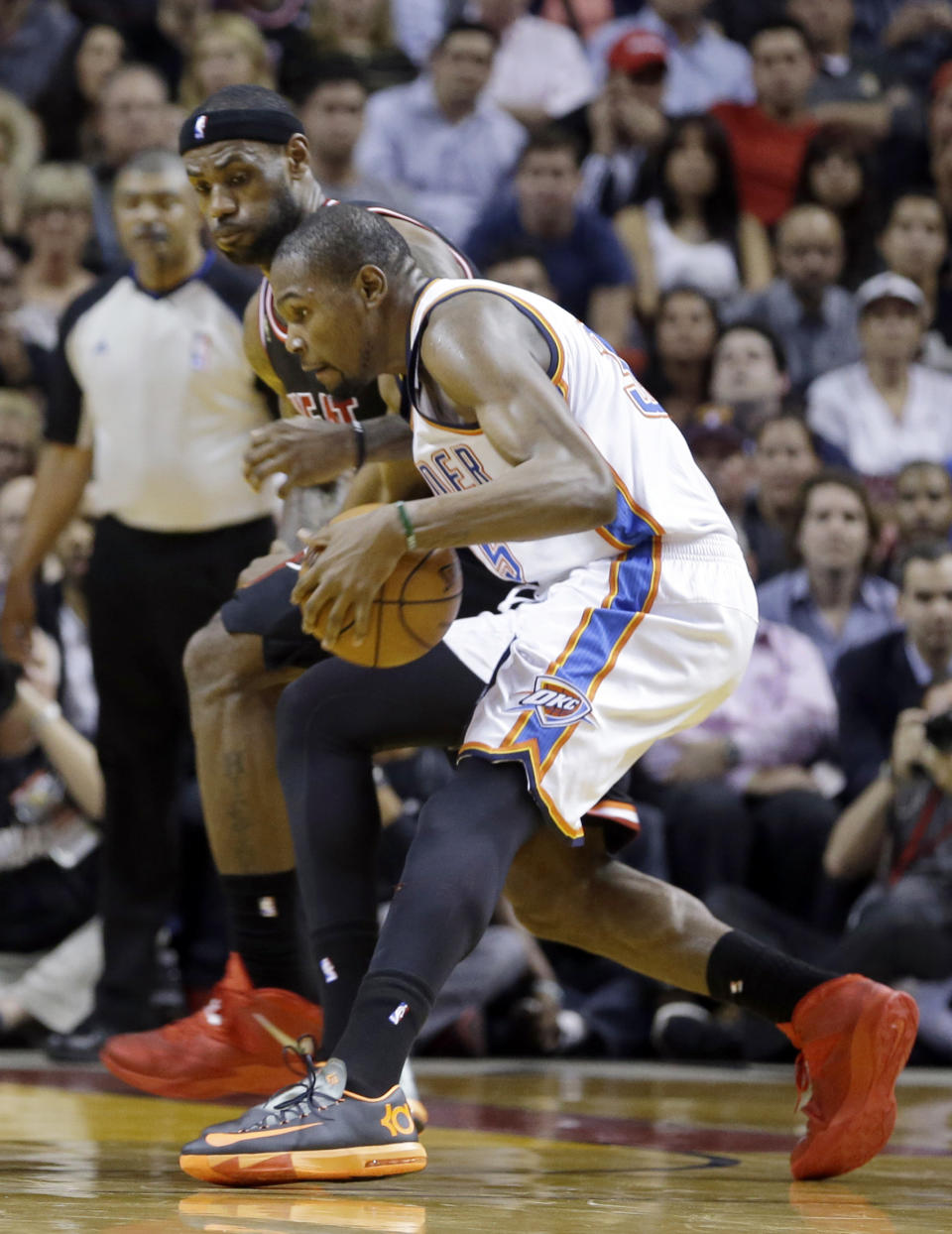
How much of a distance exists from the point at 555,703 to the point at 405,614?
29 centimetres

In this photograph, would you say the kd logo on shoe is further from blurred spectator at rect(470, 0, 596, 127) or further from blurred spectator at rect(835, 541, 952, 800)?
blurred spectator at rect(470, 0, 596, 127)

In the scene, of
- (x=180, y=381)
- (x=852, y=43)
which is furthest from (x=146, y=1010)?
(x=852, y=43)

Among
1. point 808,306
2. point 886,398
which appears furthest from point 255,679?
point 808,306

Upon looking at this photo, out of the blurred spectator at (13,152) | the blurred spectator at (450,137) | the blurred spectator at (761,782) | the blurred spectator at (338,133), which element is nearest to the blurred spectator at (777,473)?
the blurred spectator at (761,782)

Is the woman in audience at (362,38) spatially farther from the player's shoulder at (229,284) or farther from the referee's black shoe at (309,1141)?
the referee's black shoe at (309,1141)

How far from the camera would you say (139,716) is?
5633 millimetres

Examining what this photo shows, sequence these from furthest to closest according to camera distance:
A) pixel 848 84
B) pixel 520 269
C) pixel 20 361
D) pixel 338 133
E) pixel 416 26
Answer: pixel 416 26 < pixel 848 84 < pixel 338 133 < pixel 520 269 < pixel 20 361

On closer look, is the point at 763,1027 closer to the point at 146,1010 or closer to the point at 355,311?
the point at 146,1010

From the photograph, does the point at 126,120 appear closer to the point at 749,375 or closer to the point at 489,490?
the point at 749,375

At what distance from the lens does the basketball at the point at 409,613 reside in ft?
9.81

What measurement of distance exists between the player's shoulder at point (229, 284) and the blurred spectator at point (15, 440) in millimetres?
2000

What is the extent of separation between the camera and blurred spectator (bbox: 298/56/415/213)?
29.2 ft

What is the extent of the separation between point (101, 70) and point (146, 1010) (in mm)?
6000

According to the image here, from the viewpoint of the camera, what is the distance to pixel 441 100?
995cm
